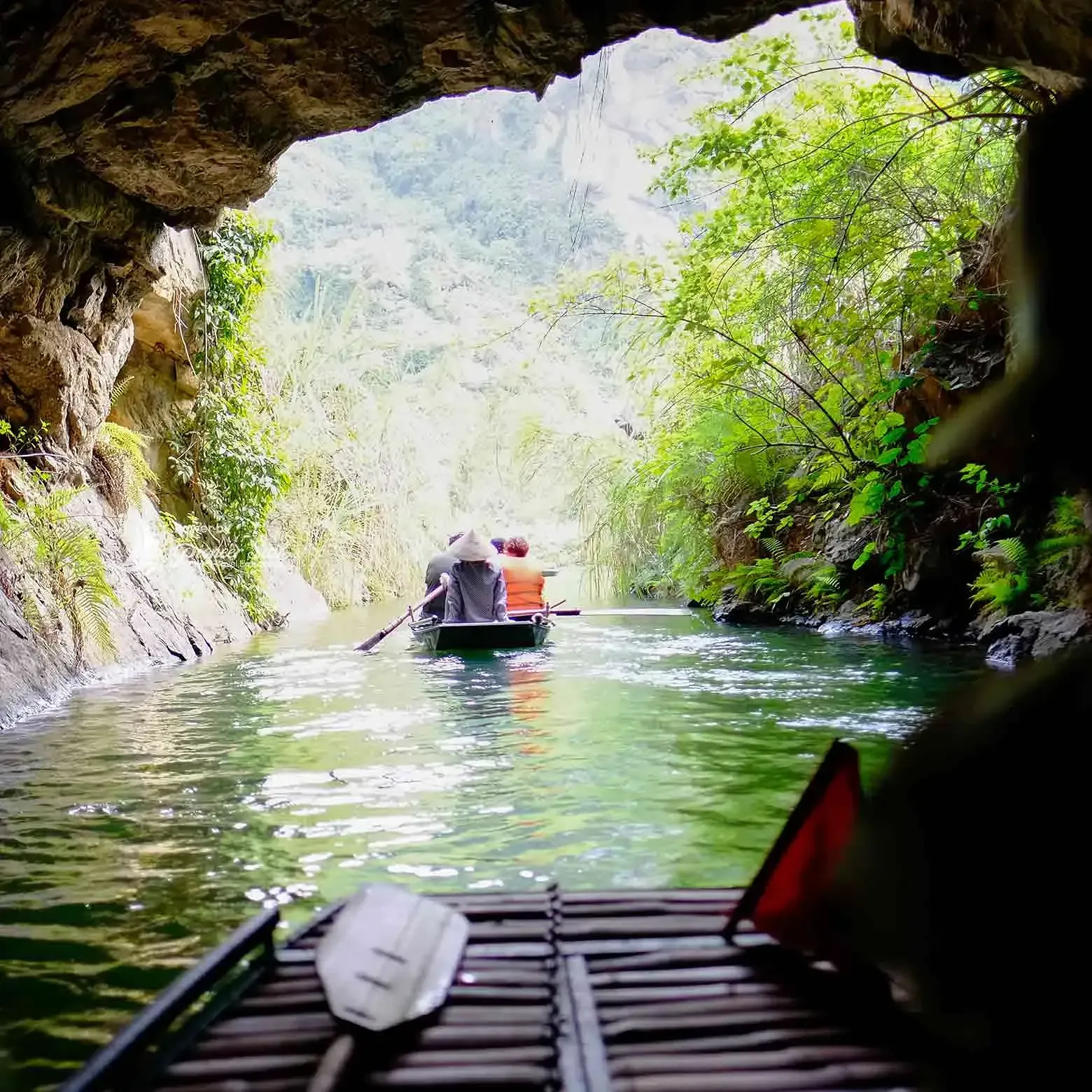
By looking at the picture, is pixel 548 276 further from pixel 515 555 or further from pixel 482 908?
pixel 482 908

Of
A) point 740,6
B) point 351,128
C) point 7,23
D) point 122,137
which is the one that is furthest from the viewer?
point 351,128

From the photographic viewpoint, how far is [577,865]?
3188 millimetres

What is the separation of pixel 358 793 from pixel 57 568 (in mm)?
5057

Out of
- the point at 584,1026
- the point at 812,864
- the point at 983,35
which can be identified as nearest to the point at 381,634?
the point at 983,35

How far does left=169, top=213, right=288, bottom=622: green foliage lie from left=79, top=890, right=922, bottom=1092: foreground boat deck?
37.5 ft

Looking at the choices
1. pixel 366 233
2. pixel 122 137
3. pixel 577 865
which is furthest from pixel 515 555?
pixel 366 233

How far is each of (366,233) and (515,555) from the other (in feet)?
149

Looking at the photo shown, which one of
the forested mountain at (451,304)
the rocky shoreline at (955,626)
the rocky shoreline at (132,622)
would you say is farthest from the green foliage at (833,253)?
the rocky shoreline at (132,622)

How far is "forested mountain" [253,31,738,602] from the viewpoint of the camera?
58.3ft

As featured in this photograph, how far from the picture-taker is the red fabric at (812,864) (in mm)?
1998

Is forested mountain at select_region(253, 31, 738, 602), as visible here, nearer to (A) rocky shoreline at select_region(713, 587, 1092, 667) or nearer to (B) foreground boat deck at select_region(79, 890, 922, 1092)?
(A) rocky shoreline at select_region(713, 587, 1092, 667)

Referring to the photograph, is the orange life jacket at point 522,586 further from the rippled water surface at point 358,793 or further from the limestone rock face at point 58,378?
the limestone rock face at point 58,378

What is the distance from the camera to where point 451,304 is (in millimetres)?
48469

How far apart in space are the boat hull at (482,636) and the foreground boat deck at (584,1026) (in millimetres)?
6908
